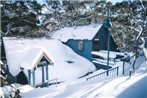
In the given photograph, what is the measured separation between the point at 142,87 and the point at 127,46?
15096mm

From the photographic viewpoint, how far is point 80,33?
25.2 m

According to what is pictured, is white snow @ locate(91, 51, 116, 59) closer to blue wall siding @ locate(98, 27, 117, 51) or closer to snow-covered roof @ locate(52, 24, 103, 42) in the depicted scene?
blue wall siding @ locate(98, 27, 117, 51)

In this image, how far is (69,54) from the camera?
24500mm

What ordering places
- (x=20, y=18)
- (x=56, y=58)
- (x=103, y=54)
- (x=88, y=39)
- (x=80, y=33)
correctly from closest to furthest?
(x=103, y=54) → (x=56, y=58) → (x=88, y=39) → (x=80, y=33) → (x=20, y=18)

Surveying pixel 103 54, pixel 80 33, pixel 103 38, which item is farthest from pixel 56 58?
pixel 103 38

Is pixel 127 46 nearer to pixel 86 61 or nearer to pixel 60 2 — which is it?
pixel 86 61

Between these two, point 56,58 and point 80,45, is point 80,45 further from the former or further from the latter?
point 56,58

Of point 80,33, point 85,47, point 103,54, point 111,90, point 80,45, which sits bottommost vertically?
point 111,90

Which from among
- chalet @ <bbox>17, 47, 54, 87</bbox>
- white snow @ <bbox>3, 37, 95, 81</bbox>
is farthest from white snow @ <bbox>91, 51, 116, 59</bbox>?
chalet @ <bbox>17, 47, 54, 87</bbox>

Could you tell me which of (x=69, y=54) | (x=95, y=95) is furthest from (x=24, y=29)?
(x=95, y=95)

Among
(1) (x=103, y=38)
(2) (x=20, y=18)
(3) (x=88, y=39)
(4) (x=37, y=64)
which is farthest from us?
(2) (x=20, y=18)

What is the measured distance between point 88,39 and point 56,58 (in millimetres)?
3881

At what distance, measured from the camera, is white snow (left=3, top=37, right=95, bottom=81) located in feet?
65.3

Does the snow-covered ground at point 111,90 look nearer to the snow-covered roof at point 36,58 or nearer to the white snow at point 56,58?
the snow-covered roof at point 36,58
